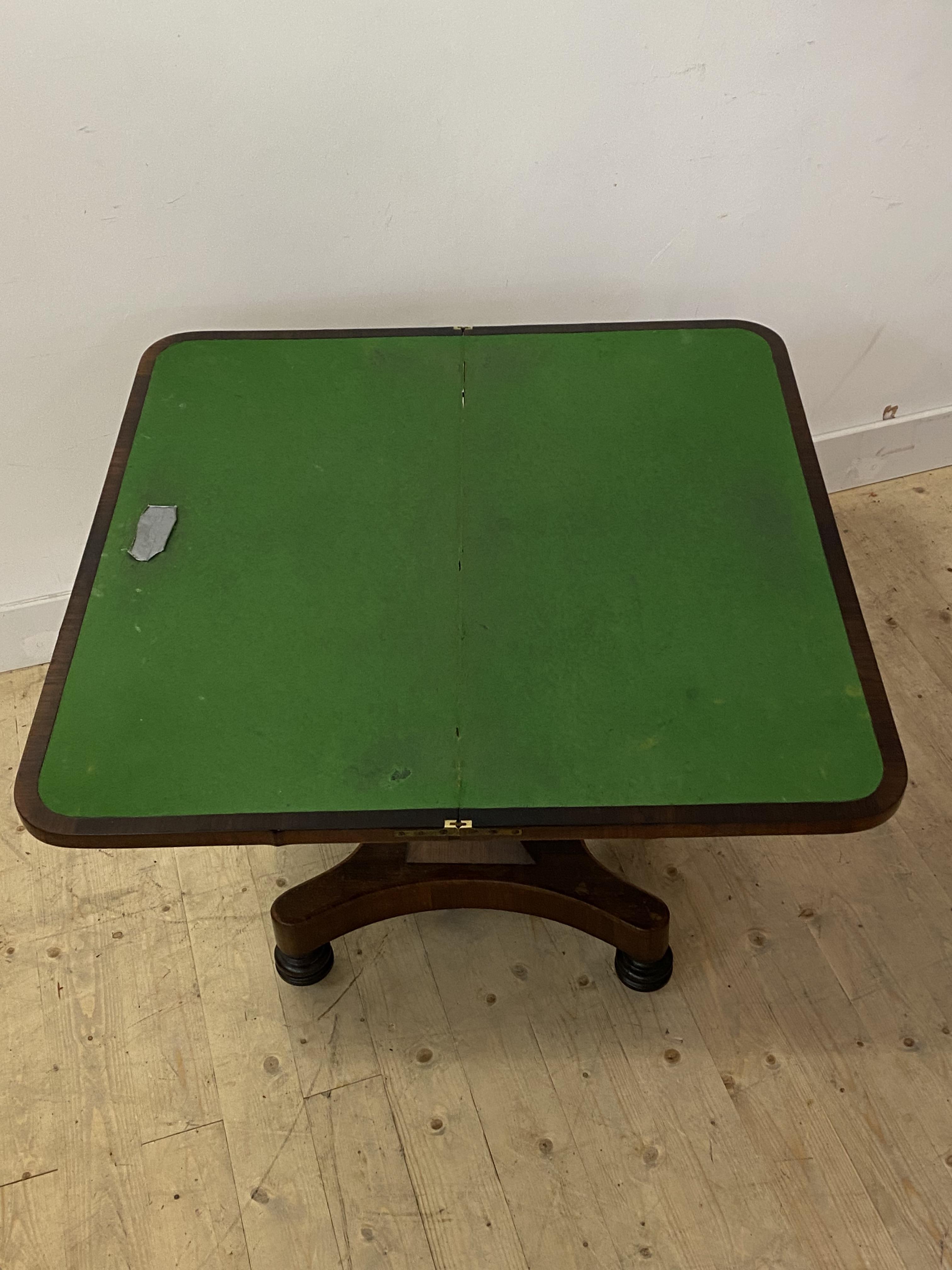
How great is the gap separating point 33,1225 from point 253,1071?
387mm

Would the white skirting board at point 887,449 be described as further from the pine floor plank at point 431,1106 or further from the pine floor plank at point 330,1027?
the pine floor plank at point 330,1027

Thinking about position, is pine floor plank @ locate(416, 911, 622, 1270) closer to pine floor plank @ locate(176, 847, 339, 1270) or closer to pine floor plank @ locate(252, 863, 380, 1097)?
pine floor plank @ locate(252, 863, 380, 1097)

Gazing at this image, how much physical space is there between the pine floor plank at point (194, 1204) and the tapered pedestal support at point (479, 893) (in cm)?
33

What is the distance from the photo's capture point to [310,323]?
2094mm

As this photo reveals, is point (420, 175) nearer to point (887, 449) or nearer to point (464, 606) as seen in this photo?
point (464, 606)

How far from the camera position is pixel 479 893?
73.3 inches

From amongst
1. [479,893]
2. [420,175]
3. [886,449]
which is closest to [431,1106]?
[479,893]

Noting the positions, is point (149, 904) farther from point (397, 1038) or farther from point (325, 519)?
point (325, 519)

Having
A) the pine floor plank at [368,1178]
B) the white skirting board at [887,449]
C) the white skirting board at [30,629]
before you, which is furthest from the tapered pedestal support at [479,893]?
the white skirting board at [887,449]

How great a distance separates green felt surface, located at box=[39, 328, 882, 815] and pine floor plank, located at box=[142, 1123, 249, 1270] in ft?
2.48

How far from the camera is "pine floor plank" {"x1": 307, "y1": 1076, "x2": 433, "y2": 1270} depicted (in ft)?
5.47

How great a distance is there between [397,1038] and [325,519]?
35.5 inches

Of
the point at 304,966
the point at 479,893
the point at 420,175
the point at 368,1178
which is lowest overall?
the point at 368,1178

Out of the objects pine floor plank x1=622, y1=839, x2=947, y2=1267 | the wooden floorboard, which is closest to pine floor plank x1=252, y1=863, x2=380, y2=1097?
the wooden floorboard
